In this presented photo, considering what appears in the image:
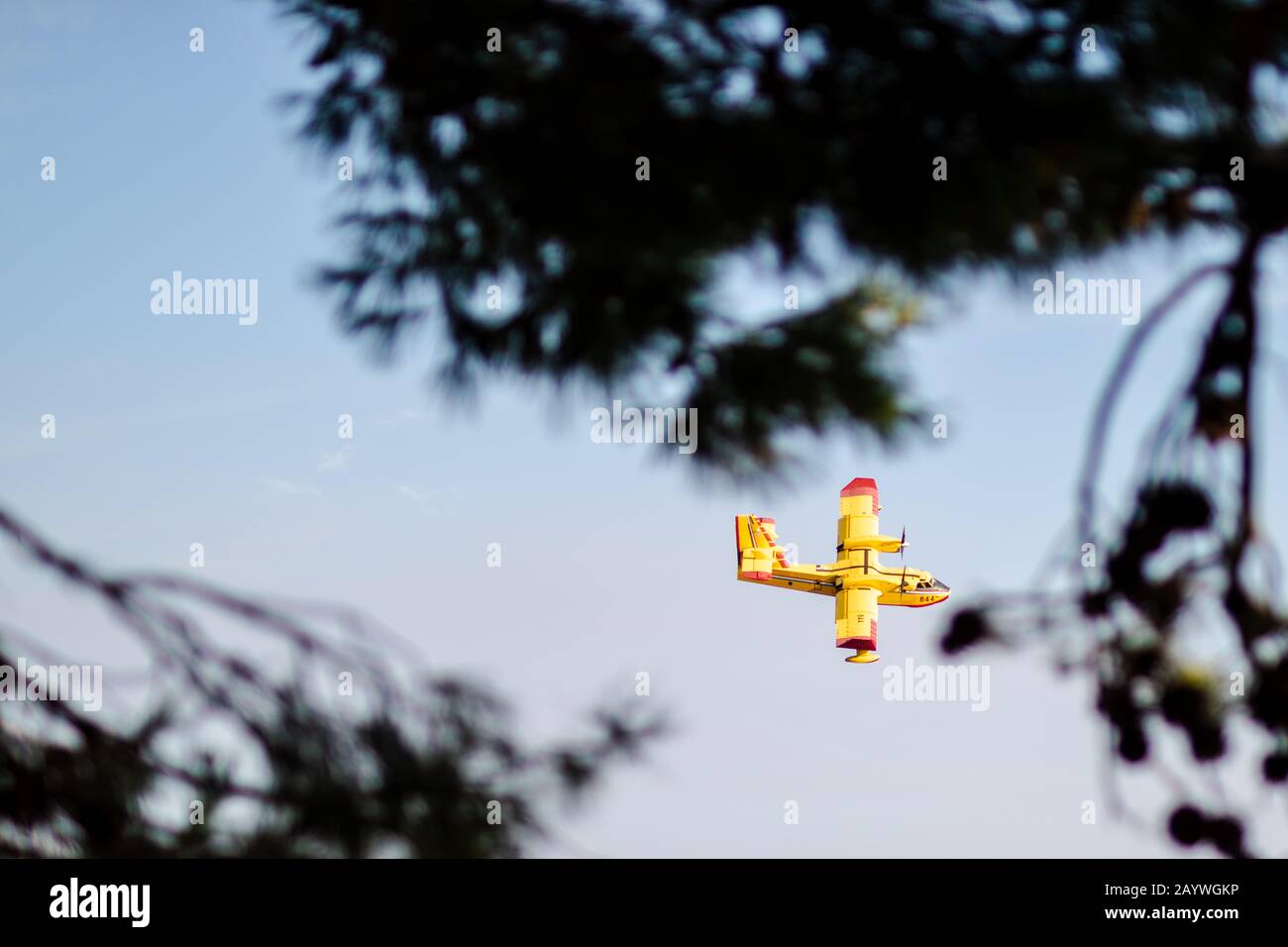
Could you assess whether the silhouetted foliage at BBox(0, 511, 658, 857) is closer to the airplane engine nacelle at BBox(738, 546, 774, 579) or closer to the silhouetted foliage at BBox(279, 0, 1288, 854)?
the silhouetted foliage at BBox(279, 0, 1288, 854)

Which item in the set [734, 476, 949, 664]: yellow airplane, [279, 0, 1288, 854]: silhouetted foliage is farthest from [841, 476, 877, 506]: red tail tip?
[279, 0, 1288, 854]: silhouetted foliage

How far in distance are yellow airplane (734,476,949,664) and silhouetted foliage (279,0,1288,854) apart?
22.0 feet

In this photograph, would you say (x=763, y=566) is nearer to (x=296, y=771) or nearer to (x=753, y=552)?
(x=753, y=552)

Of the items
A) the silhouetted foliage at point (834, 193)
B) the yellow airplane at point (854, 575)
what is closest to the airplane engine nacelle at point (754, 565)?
the yellow airplane at point (854, 575)

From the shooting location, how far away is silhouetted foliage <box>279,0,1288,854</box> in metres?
1.40

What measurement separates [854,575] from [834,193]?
8.32 meters

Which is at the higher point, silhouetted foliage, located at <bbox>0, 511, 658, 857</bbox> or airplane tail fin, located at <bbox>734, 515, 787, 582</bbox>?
airplane tail fin, located at <bbox>734, 515, 787, 582</bbox>

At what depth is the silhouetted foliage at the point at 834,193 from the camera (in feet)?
4.59

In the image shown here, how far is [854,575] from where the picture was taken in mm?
9938

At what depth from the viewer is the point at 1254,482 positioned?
1329 mm

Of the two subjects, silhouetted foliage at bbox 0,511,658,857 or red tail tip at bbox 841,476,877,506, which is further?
red tail tip at bbox 841,476,877,506

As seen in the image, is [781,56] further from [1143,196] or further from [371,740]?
[371,740]

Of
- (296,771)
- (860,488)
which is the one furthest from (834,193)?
(860,488)

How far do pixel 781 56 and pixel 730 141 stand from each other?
0.53 ft
